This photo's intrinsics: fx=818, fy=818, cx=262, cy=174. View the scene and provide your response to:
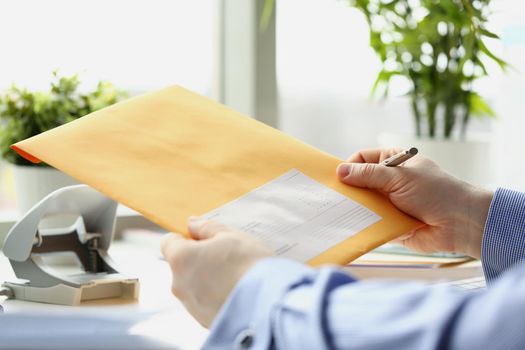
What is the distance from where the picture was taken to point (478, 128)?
251 cm

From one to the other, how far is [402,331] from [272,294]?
0.40 ft

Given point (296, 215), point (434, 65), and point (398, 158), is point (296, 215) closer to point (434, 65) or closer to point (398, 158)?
point (398, 158)

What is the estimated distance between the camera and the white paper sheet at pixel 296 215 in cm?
81

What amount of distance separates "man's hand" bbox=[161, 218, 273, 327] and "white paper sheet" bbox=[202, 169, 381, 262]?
0.05m

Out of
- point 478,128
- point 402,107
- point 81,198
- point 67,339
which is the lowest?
point 478,128

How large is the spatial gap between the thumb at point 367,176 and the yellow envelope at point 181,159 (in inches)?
0.4

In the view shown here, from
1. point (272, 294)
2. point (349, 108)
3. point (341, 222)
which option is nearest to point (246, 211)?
point (341, 222)

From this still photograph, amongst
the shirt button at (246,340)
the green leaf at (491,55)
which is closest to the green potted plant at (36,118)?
the green leaf at (491,55)

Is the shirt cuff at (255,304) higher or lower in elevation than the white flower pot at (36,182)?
higher

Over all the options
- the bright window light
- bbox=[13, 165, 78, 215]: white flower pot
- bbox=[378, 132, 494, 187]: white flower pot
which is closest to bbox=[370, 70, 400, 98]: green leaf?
bbox=[378, 132, 494, 187]: white flower pot

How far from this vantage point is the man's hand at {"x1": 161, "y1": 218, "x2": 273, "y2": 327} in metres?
0.72

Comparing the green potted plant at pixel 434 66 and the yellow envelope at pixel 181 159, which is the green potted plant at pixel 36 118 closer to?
the yellow envelope at pixel 181 159

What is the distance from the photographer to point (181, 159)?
2.95 feet

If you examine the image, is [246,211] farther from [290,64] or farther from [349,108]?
[349,108]
